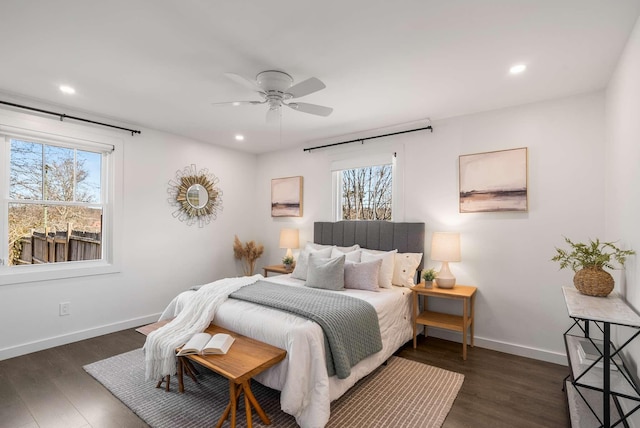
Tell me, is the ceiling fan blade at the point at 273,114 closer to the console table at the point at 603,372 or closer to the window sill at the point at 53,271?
the console table at the point at 603,372

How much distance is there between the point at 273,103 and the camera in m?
2.76

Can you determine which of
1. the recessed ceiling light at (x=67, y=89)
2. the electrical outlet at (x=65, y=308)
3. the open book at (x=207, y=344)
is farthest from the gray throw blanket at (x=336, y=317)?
the recessed ceiling light at (x=67, y=89)

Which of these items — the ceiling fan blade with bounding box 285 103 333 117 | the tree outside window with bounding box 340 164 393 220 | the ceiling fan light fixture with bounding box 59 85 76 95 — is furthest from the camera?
the tree outside window with bounding box 340 164 393 220

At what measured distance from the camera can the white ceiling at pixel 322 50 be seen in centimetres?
186

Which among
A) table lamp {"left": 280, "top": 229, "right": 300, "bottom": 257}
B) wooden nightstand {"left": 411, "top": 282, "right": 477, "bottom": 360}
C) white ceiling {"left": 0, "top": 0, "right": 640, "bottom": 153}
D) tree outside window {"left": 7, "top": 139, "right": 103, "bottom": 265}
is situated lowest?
wooden nightstand {"left": 411, "top": 282, "right": 477, "bottom": 360}

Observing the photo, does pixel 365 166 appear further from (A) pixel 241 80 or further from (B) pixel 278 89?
(A) pixel 241 80

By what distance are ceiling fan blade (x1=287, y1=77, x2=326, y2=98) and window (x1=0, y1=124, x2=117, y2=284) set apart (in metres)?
2.68

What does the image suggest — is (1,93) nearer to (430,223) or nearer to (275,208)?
(275,208)

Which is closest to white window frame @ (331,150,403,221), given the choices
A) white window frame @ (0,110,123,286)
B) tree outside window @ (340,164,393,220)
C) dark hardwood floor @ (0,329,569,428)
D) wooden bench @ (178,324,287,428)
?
tree outside window @ (340,164,393,220)

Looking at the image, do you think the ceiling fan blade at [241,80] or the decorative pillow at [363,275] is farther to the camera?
the decorative pillow at [363,275]

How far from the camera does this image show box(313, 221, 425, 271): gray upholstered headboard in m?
3.82

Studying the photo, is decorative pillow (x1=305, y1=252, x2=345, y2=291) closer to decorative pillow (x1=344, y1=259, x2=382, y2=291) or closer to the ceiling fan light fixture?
decorative pillow (x1=344, y1=259, x2=382, y2=291)

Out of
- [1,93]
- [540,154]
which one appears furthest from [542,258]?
[1,93]

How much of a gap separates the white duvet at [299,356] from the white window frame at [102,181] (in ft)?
5.07
